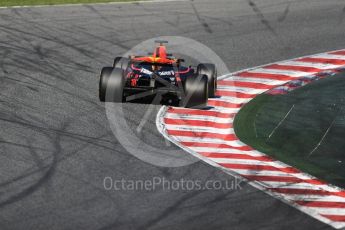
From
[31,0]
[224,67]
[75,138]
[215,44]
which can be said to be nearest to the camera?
[75,138]

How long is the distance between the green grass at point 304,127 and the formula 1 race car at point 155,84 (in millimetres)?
1225

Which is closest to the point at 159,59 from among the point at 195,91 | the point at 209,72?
the point at 209,72

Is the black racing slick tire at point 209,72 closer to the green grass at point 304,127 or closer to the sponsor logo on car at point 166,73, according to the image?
the sponsor logo on car at point 166,73

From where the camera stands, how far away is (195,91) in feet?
56.9

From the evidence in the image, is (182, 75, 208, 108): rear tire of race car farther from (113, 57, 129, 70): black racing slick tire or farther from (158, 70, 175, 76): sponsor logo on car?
(113, 57, 129, 70): black racing slick tire

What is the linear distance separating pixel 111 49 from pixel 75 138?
712cm

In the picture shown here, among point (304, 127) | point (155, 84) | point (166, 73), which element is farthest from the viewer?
point (166, 73)

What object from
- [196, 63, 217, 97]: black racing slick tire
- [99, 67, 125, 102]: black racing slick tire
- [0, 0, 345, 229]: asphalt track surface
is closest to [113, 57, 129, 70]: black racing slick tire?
[99, 67, 125, 102]: black racing slick tire

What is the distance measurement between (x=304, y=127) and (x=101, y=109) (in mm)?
4596

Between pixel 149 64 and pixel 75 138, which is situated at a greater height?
pixel 149 64

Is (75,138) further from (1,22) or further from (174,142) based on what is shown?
(1,22)

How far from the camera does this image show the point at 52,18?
25406 mm

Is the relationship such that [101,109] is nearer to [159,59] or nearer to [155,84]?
[155,84]

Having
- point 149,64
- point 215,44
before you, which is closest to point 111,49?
point 215,44
